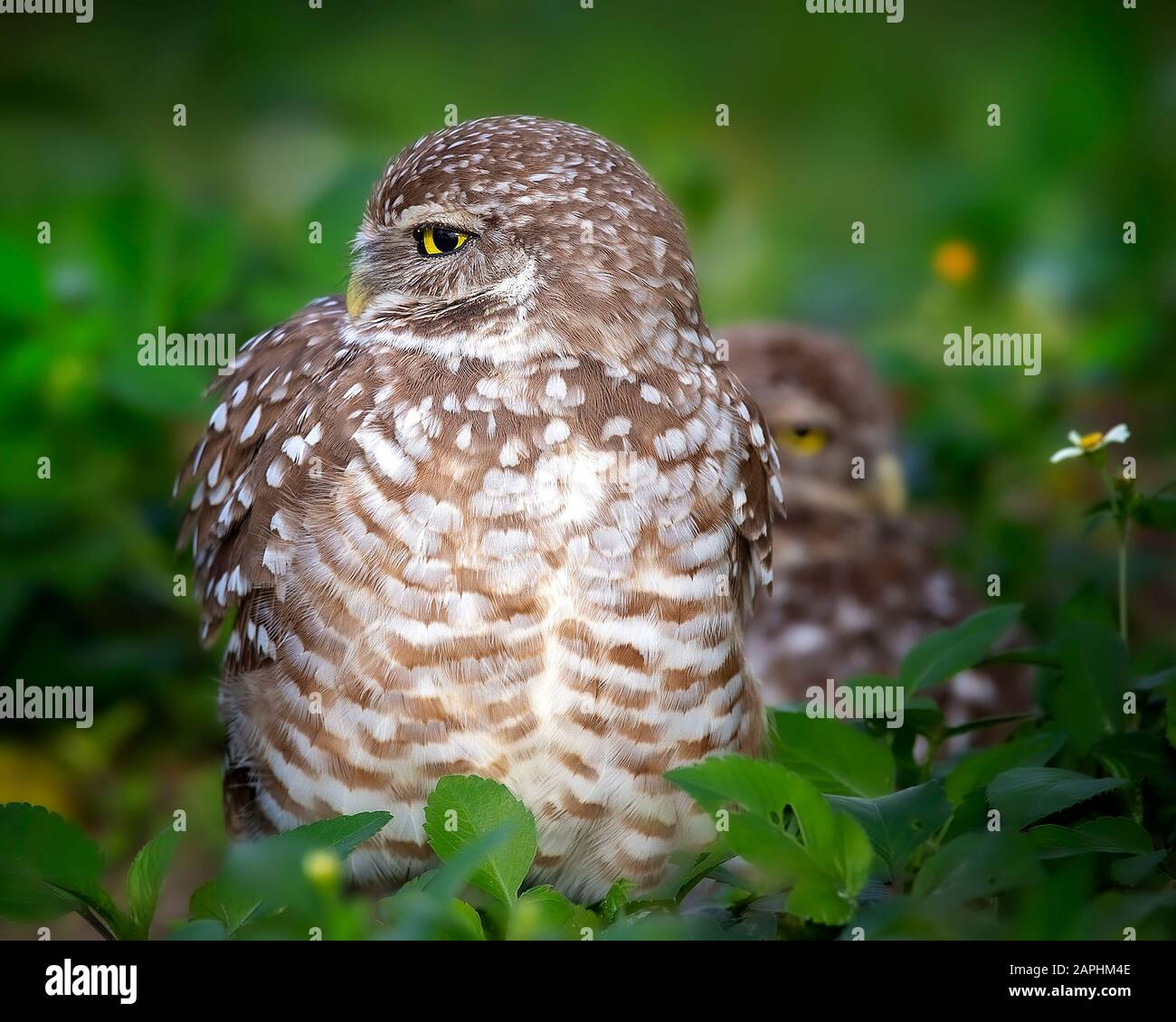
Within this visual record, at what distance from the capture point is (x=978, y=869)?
1.88 m

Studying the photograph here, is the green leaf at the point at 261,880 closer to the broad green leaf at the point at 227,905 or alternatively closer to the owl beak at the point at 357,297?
the broad green leaf at the point at 227,905

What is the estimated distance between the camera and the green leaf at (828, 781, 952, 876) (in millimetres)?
2035

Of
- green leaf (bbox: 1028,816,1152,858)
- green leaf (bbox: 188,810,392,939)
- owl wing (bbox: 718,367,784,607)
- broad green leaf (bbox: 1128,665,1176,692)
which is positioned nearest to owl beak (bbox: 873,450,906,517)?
owl wing (bbox: 718,367,784,607)

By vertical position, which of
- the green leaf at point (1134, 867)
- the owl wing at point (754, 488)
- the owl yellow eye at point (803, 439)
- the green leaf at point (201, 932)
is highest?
the owl yellow eye at point (803, 439)

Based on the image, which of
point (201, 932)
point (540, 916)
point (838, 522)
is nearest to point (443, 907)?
point (540, 916)

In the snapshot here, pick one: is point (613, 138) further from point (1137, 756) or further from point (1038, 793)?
point (1038, 793)

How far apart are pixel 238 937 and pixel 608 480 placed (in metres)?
0.99

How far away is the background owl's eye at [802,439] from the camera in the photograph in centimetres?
459

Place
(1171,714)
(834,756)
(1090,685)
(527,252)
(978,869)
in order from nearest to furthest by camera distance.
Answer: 1. (978,869)
2. (1171,714)
3. (834,756)
4. (1090,685)
5. (527,252)

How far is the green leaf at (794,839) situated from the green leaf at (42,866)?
85 cm

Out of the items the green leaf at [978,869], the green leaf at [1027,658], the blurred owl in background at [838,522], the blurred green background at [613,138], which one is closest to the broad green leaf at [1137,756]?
the green leaf at [1027,658]

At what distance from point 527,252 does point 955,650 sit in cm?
105

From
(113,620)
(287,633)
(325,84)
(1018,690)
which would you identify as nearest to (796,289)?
(325,84)
